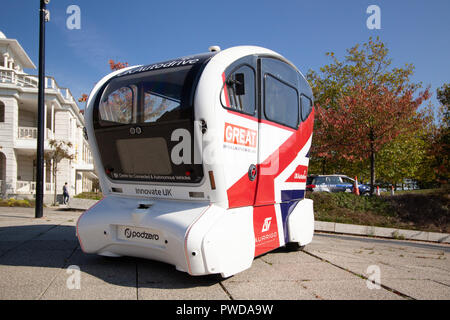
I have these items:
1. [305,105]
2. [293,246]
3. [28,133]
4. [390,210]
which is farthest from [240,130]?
[28,133]

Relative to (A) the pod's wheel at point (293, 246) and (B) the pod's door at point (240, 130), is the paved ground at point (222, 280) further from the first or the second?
(B) the pod's door at point (240, 130)

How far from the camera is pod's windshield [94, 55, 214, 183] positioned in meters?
4.21

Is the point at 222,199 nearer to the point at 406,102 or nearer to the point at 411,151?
the point at 406,102

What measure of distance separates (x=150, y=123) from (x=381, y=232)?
27.8 feet

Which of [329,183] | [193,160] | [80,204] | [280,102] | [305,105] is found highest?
[305,105]

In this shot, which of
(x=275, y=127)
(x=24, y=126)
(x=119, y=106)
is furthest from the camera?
(x=24, y=126)

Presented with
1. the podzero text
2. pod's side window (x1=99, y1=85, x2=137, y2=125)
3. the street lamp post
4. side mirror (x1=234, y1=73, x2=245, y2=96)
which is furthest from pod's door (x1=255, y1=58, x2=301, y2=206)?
the street lamp post

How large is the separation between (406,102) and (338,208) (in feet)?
19.7

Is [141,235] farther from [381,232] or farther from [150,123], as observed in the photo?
[381,232]

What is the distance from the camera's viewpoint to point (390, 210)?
1220 cm

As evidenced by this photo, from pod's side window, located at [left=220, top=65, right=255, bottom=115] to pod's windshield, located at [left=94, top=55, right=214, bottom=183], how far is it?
38 cm

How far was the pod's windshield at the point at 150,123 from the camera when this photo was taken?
4.21m

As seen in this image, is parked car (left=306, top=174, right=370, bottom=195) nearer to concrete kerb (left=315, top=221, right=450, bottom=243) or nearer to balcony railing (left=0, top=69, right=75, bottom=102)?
concrete kerb (left=315, top=221, right=450, bottom=243)
